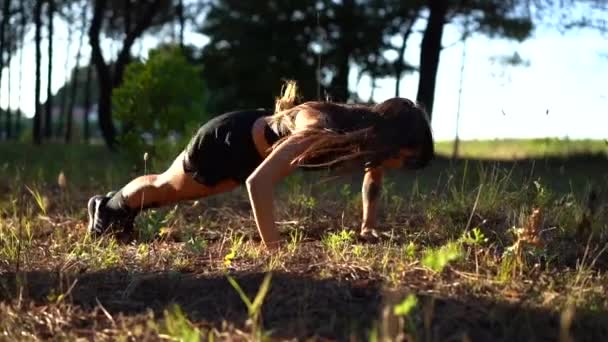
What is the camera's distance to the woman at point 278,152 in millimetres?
3576

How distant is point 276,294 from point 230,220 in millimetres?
2415

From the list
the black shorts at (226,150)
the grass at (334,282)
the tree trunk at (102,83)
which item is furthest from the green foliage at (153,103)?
the tree trunk at (102,83)

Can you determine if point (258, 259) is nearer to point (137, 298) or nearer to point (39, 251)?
point (137, 298)

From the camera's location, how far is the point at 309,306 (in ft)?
8.75

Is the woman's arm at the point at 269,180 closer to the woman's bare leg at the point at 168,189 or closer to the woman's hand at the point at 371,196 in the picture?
the woman's hand at the point at 371,196

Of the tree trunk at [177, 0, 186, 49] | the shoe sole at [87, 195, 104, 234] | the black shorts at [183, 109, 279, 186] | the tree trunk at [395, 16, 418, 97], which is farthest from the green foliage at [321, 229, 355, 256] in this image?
the tree trunk at [177, 0, 186, 49]

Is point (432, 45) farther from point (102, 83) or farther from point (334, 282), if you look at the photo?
point (334, 282)

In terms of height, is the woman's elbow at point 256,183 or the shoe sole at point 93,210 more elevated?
the woman's elbow at point 256,183

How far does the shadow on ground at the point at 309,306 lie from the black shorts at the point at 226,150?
1223 millimetres

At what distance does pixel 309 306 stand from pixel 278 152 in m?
1.04

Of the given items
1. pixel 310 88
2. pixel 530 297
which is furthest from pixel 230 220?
pixel 310 88

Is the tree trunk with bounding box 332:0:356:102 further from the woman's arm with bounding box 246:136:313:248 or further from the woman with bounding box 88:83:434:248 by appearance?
the woman's arm with bounding box 246:136:313:248

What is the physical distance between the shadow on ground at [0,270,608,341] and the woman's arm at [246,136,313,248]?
53cm

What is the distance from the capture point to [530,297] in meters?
2.71
